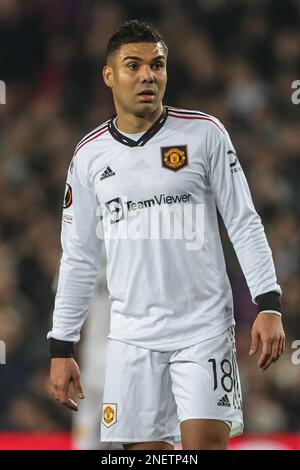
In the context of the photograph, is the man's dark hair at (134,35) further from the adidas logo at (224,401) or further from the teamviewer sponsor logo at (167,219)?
the adidas logo at (224,401)

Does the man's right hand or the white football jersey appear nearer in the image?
the white football jersey

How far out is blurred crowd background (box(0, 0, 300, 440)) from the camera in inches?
309

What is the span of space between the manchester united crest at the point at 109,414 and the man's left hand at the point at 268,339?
2.08 ft

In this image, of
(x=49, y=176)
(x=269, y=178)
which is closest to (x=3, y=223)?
(x=49, y=176)

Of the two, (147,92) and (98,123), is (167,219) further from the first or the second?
(98,123)

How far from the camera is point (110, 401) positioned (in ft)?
14.3

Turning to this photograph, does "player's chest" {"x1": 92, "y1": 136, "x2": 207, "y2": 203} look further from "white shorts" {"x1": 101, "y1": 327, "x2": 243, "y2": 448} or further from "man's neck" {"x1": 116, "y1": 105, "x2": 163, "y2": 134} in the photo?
"white shorts" {"x1": 101, "y1": 327, "x2": 243, "y2": 448}

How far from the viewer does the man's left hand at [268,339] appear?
13.1 ft

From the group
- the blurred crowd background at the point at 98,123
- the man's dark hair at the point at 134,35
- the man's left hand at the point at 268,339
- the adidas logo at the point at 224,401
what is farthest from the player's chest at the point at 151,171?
the blurred crowd background at the point at 98,123

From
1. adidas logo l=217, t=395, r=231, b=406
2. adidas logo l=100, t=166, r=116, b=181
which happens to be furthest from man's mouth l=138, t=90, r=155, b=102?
adidas logo l=217, t=395, r=231, b=406

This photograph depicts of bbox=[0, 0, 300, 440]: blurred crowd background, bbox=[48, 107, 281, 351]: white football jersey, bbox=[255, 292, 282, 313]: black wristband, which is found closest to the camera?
bbox=[255, 292, 282, 313]: black wristband

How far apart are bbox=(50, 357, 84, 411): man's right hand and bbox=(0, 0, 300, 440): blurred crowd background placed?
9.99ft
